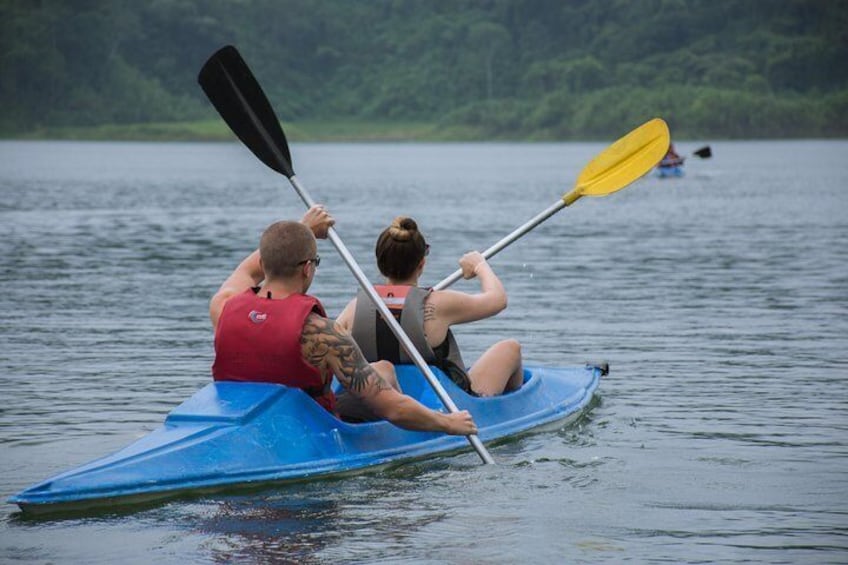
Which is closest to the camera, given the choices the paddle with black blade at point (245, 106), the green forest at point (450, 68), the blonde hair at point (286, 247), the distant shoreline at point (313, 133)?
the blonde hair at point (286, 247)

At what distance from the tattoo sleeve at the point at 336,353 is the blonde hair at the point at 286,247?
1.02ft

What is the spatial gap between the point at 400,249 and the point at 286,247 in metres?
1.30

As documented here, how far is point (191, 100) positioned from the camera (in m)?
153

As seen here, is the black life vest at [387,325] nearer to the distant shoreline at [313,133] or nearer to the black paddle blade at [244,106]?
Result: the black paddle blade at [244,106]

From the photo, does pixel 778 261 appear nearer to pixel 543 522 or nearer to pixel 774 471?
pixel 774 471

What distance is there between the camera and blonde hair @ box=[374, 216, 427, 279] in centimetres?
1016

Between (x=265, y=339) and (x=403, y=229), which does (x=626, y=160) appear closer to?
(x=403, y=229)

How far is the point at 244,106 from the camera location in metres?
11.4

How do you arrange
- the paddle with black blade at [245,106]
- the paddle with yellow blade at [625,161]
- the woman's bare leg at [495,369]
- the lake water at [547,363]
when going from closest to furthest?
the lake water at [547,363], the woman's bare leg at [495,369], the paddle with black blade at [245,106], the paddle with yellow blade at [625,161]

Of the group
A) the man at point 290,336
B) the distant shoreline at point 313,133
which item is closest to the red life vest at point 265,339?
the man at point 290,336

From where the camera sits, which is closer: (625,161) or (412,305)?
(412,305)

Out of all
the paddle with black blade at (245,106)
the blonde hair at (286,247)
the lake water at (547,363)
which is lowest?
the lake water at (547,363)

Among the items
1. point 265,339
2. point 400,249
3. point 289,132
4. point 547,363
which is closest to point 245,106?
point 400,249

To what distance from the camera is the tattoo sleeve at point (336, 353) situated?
916cm
